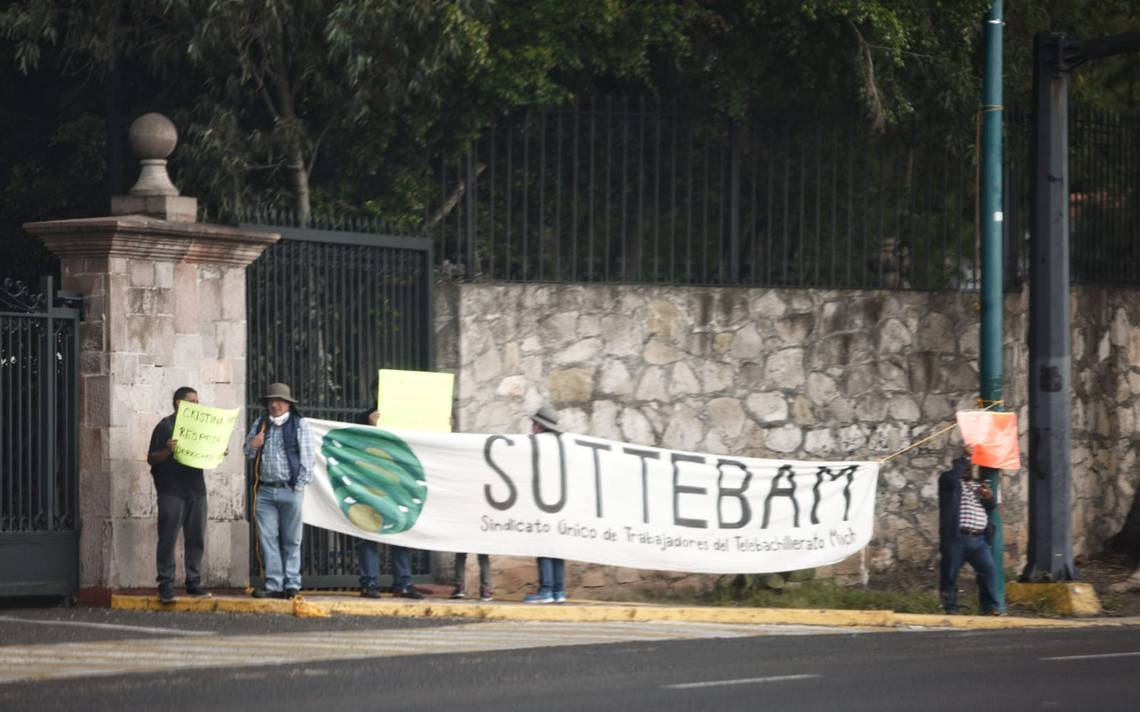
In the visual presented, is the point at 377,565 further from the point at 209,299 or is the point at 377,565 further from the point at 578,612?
the point at 209,299

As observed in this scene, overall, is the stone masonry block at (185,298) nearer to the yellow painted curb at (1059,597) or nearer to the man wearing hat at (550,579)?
the man wearing hat at (550,579)

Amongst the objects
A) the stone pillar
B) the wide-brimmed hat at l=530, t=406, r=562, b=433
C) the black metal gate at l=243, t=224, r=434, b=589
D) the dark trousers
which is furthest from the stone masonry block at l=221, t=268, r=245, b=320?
the wide-brimmed hat at l=530, t=406, r=562, b=433

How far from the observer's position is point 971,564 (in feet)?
56.6

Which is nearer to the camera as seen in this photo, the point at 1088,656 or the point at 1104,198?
the point at 1088,656

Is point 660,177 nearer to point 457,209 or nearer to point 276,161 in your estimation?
point 457,209

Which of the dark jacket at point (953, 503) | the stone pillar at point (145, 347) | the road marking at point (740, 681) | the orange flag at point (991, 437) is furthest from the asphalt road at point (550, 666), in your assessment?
the orange flag at point (991, 437)

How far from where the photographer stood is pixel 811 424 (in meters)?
19.8

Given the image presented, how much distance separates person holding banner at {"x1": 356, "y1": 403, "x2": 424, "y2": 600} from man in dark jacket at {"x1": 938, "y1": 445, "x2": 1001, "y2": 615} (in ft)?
14.8

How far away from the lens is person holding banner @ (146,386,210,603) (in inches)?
597

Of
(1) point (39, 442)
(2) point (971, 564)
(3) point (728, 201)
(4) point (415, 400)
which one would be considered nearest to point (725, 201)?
(3) point (728, 201)

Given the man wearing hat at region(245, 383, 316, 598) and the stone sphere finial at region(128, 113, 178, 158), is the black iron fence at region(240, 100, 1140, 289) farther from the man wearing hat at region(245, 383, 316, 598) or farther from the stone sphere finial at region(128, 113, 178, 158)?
the man wearing hat at region(245, 383, 316, 598)

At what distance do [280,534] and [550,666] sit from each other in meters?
4.65

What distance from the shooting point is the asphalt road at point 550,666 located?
10.1m

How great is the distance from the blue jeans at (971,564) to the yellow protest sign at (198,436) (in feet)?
20.5
